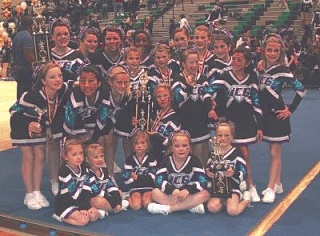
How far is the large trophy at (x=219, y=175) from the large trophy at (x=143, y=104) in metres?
0.65

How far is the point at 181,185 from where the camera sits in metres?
3.75

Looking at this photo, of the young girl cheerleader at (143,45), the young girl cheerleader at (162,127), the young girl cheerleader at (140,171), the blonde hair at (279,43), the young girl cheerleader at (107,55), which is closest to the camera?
the blonde hair at (279,43)

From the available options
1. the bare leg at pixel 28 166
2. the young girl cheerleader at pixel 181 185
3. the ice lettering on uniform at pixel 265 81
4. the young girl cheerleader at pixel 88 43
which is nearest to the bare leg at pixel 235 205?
the young girl cheerleader at pixel 181 185

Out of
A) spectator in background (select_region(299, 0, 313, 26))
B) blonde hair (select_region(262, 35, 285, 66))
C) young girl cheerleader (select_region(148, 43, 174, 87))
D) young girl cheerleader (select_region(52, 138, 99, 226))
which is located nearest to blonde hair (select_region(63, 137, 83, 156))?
young girl cheerleader (select_region(52, 138, 99, 226))

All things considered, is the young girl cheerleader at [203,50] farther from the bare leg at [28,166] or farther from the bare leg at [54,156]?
the bare leg at [28,166]

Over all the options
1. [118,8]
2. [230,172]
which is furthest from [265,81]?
[118,8]

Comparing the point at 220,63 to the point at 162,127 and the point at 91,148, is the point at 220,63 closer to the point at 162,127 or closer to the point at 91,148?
the point at 162,127

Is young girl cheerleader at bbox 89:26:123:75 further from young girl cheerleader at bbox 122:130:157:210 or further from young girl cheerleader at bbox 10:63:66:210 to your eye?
young girl cheerleader at bbox 122:130:157:210

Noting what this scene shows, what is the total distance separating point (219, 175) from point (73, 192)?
1.05 meters

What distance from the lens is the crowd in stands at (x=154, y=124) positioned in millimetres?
3719

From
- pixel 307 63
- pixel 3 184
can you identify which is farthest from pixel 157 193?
pixel 307 63

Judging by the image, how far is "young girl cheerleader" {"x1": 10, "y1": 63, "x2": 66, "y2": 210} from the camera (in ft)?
12.6

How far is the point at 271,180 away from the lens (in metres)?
3.96

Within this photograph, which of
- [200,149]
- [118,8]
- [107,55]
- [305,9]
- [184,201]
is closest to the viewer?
[184,201]
